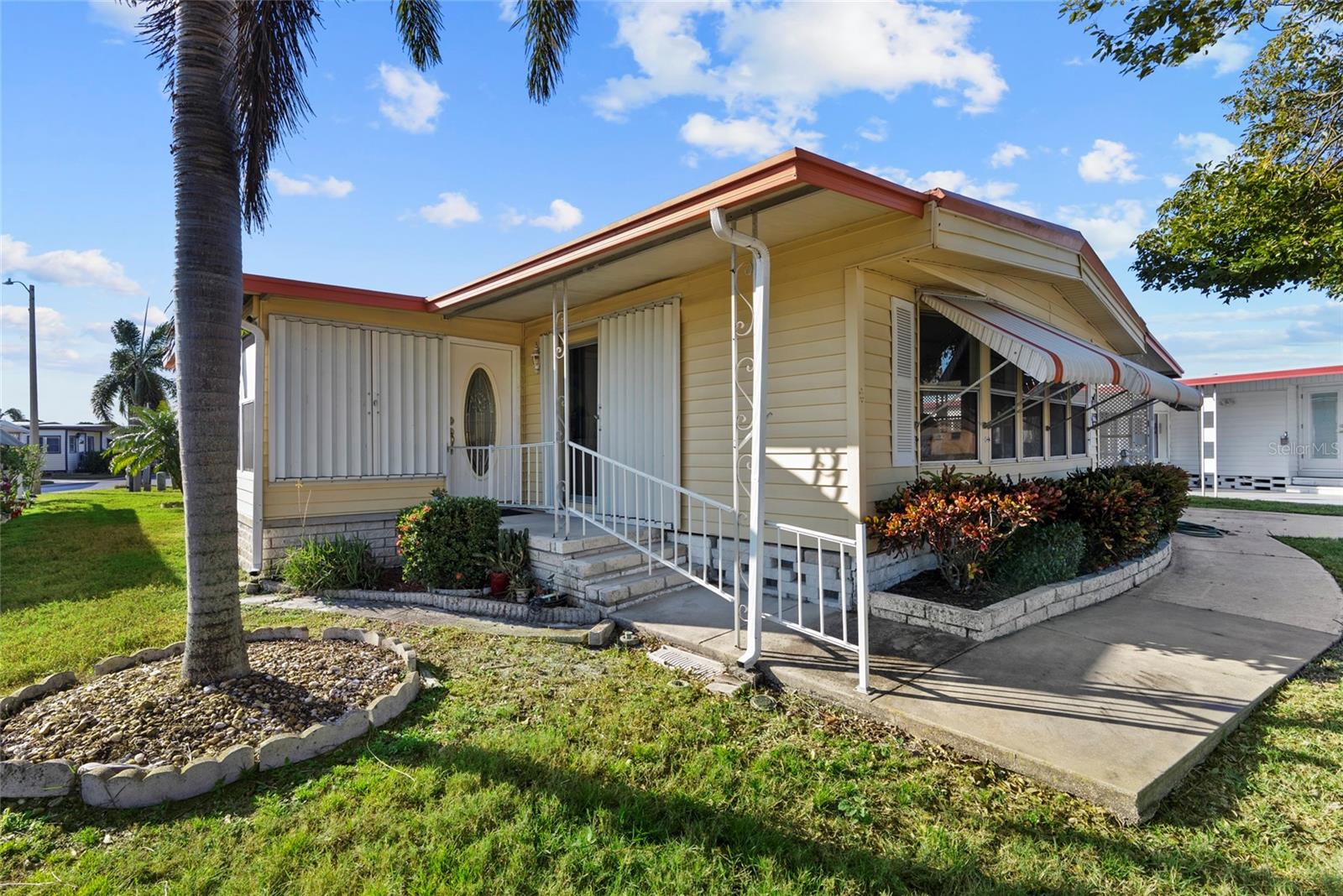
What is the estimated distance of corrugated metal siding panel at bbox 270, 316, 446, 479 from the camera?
6.47 metres

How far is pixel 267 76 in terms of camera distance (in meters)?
3.81

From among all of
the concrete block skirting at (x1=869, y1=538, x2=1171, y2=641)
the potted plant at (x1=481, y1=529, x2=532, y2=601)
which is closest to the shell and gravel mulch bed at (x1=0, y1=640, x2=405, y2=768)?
the potted plant at (x1=481, y1=529, x2=532, y2=601)

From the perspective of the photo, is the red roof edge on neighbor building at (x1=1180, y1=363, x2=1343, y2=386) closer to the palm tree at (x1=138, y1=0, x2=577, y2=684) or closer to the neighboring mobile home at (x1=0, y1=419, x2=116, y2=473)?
the palm tree at (x1=138, y1=0, x2=577, y2=684)

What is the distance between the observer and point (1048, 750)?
110 inches

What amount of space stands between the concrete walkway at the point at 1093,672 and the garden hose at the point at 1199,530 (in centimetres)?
321

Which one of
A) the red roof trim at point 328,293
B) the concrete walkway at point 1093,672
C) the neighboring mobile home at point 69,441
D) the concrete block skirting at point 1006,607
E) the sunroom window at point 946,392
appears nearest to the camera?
the concrete walkway at point 1093,672

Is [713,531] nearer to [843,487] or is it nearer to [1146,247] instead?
[843,487]

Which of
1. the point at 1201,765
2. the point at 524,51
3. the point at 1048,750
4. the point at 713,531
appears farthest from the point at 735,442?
the point at 524,51

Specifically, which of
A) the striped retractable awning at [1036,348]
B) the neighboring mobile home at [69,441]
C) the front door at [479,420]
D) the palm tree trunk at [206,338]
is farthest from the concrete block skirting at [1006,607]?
the neighboring mobile home at [69,441]

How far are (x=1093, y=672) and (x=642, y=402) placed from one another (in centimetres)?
452

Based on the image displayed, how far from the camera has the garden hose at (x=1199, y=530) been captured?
29.2 feet

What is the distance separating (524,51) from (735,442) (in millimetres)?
4132

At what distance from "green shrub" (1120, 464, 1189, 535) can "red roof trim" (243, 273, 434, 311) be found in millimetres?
8869

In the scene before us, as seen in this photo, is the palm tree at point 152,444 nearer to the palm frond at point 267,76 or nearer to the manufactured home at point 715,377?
the manufactured home at point 715,377
